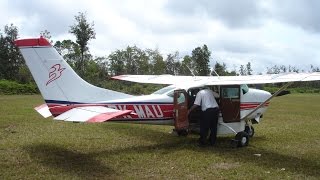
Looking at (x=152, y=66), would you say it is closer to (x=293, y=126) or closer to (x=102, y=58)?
(x=102, y=58)

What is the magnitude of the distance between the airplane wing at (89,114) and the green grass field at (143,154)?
1.04 m

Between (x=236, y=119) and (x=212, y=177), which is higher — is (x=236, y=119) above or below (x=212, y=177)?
above

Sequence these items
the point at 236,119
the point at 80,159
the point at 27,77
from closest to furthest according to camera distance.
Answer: the point at 80,159
the point at 236,119
the point at 27,77

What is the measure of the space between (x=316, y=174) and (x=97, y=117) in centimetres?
468

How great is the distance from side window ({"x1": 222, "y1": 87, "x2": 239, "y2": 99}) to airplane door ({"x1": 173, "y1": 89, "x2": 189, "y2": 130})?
1.20 meters

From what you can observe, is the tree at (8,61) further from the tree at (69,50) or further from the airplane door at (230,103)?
the airplane door at (230,103)

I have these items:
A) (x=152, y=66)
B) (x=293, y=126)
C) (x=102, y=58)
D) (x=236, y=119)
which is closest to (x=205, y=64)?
(x=152, y=66)

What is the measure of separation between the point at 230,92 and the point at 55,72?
5.02 meters

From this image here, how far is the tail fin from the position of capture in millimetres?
9445

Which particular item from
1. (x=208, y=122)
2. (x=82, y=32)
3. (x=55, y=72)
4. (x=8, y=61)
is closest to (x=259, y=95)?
(x=208, y=122)

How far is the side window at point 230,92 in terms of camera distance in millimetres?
11422

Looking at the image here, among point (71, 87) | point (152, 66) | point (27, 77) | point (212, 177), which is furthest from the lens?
point (152, 66)

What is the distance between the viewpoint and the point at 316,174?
8156 millimetres

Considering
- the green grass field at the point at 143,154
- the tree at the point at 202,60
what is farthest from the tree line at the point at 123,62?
the green grass field at the point at 143,154
